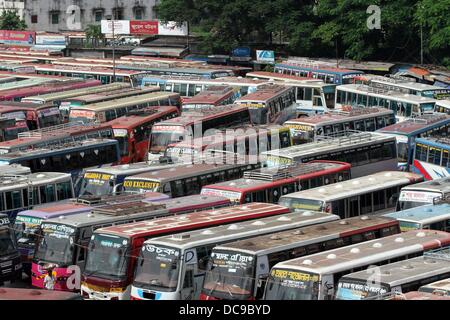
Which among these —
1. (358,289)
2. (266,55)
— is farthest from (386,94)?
(358,289)

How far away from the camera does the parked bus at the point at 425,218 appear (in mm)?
25938

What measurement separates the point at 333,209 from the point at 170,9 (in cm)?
4891

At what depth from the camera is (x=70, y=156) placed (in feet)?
119

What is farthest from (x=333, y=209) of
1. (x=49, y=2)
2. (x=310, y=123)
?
(x=49, y=2)

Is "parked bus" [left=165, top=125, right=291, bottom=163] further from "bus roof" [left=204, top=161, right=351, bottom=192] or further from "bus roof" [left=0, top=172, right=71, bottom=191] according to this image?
"bus roof" [left=0, top=172, right=71, bottom=191]

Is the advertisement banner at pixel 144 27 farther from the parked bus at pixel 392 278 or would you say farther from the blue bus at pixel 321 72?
the parked bus at pixel 392 278

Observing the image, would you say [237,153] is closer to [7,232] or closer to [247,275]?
[7,232]

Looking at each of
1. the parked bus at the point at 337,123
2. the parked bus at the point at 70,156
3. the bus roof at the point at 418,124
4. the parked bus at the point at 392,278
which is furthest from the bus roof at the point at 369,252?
the parked bus at the point at 337,123

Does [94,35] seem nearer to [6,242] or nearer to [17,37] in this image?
[17,37]

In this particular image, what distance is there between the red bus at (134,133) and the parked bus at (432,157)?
38.7ft

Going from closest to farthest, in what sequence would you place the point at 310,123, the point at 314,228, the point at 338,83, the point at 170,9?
1. the point at 314,228
2. the point at 310,123
3. the point at 338,83
4. the point at 170,9

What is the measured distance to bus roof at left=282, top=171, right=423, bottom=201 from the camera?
28.6 metres

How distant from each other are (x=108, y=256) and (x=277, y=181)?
877 cm

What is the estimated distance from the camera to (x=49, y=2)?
304 ft
